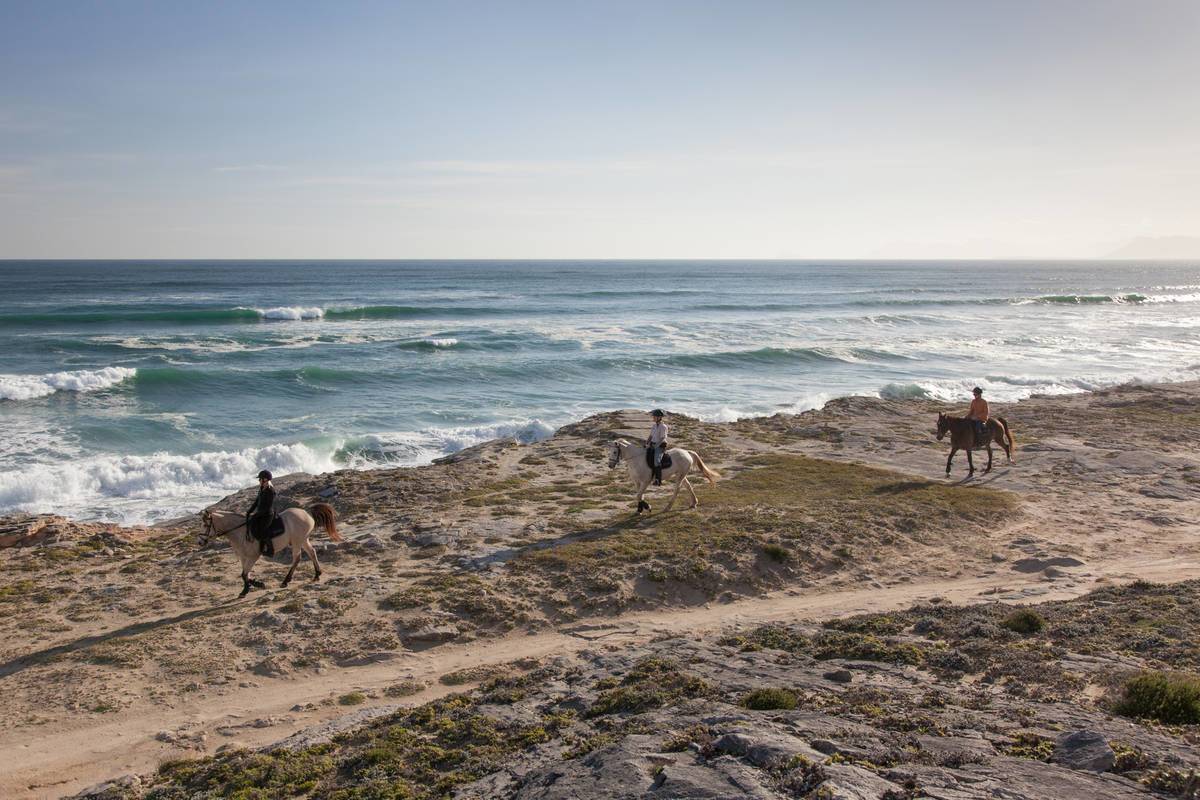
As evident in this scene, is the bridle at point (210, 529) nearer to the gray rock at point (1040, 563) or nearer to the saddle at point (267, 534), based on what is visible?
the saddle at point (267, 534)

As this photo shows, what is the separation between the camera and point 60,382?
35.1m

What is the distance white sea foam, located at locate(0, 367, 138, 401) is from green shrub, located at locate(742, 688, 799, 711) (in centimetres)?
3703

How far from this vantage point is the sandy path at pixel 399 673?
8.30 meters

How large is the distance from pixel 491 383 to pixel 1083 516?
90.8 ft

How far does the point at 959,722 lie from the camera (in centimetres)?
690

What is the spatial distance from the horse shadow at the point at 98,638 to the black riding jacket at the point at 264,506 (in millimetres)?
1471

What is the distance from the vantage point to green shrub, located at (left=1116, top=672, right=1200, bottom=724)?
22.5 feet

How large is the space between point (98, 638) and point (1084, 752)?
1259 cm

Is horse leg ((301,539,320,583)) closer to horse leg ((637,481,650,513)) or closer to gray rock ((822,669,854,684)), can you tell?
horse leg ((637,481,650,513))

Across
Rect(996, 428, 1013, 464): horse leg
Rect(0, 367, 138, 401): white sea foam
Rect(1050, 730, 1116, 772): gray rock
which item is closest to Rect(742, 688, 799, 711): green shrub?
Rect(1050, 730, 1116, 772): gray rock

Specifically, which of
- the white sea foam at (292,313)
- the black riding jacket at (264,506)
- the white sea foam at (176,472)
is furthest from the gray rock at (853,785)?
the white sea foam at (292,313)

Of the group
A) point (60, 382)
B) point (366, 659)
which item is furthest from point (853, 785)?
point (60, 382)

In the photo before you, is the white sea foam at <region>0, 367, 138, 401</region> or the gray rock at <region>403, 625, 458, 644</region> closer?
the gray rock at <region>403, 625, 458, 644</region>

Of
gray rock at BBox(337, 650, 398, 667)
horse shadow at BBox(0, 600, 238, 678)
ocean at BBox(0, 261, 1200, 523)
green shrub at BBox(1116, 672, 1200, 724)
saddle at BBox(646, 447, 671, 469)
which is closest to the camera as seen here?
green shrub at BBox(1116, 672, 1200, 724)
